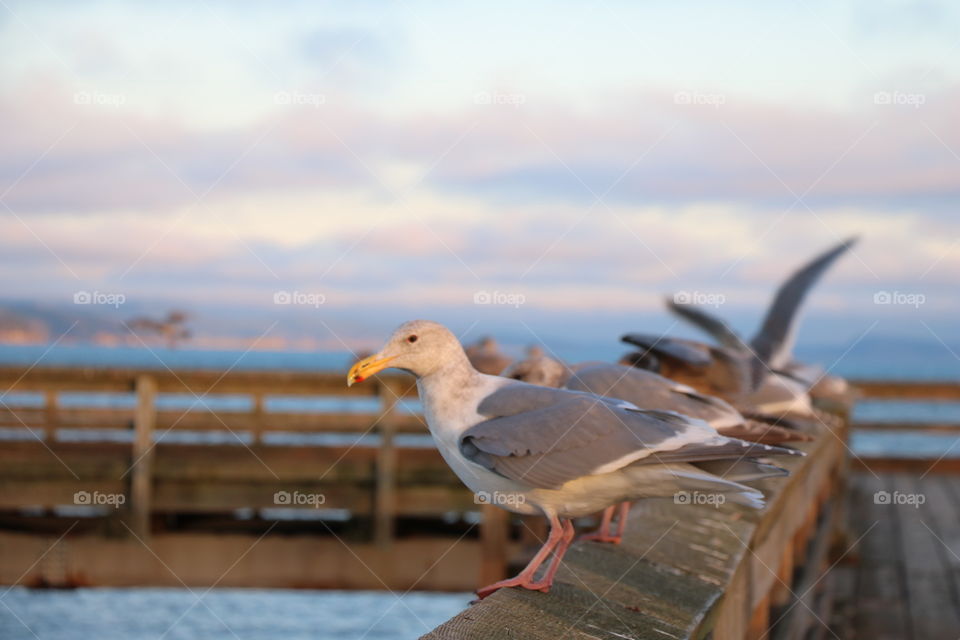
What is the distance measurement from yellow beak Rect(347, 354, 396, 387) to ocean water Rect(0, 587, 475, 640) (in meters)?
10.4

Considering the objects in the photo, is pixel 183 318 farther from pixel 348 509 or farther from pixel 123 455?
pixel 348 509

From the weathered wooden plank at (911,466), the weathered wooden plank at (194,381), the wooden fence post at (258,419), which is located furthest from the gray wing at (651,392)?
the weathered wooden plank at (911,466)

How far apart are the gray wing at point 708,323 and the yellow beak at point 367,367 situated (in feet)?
10.2

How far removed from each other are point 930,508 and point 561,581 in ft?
26.1

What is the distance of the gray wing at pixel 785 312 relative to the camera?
596 cm

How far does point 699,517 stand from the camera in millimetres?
3607

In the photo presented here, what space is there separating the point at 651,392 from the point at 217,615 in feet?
41.3

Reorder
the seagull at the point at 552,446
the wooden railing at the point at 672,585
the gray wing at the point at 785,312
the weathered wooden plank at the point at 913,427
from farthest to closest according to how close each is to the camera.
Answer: the weathered wooden plank at the point at 913,427, the gray wing at the point at 785,312, the seagull at the point at 552,446, the wooden railing at the point at 672,585

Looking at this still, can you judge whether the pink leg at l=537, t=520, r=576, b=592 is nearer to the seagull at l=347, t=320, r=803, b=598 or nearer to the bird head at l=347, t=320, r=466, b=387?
the seagull at l=347, t=320, r=803, b=598

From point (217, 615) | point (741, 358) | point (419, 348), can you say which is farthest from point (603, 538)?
point (217, 615)

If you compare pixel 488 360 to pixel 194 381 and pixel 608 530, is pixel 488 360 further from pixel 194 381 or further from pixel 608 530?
pixel 194 381

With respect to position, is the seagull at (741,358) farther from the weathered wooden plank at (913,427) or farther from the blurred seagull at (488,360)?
the weathered wooden plank at (913,427)

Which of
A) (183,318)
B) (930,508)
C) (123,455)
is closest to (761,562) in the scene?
(930,508)

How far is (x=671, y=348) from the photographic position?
4.30 meters
